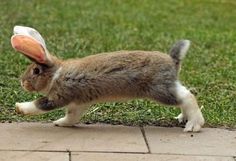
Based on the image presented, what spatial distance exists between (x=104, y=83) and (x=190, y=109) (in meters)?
0.70

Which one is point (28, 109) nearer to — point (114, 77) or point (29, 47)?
point (29, 47)

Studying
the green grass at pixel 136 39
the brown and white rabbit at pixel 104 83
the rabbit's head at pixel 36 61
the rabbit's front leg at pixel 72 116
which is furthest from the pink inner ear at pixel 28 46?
the green grass at pixel 136 39

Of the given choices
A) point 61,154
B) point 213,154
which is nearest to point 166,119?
point 213,154

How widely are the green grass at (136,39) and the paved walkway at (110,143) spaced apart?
26 cm

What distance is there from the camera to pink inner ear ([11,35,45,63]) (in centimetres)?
515

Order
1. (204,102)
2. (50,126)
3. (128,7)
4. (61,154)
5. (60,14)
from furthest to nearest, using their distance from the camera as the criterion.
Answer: (128,7) → (60,14) → (204,102) → (50,126) → (61,154)

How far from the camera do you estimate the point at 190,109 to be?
5.46m

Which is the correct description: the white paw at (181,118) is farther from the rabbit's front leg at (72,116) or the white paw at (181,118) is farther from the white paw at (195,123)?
the rabbit's front leg at (72,116)

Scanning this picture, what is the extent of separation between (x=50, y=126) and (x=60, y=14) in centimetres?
558

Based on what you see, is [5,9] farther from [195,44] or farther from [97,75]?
[97,75]

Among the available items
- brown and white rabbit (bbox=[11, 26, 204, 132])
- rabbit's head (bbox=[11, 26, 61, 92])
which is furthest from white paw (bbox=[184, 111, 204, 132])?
rabbit's head (bbox=[11, 26, 61, 92])

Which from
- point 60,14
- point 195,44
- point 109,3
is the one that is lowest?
point 195,44

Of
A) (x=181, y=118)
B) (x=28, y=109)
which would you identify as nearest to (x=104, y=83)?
(x=28, y=109)

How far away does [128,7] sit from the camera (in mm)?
12312
